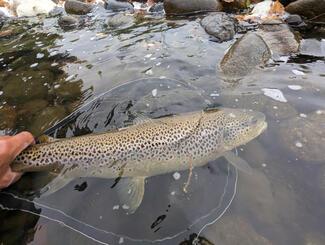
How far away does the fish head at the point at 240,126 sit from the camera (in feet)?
13.7

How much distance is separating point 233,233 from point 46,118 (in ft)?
10.1

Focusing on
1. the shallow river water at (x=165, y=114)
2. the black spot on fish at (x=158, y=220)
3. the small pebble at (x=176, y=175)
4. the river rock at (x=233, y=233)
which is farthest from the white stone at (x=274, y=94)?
the black spot on fish at (x=158, y=220)

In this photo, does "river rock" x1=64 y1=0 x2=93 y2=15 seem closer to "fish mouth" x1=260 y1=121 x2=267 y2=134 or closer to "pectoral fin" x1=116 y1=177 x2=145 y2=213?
"fish mouth" x1=260 y1=121 x2=267 y2=134

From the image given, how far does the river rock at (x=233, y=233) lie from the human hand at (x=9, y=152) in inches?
79.7

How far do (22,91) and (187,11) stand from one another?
5.23 m

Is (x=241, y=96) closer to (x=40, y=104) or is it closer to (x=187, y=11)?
(x=40, y=104)

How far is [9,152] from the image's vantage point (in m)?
3.62

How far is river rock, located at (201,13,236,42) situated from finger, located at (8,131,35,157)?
4761 millimetres

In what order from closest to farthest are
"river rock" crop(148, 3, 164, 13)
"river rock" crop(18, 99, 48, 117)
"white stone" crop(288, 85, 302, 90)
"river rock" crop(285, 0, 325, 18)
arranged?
"white stone" crop(288, 85, 302, 90), "river rock" crop(18, 99, 48, 117), "river rock" crop(285, 0, 325, 18), "river rock" crop(148, 3, 164, 13)

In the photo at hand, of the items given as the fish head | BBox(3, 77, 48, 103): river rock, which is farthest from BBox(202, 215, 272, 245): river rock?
BBox(3, 77, 48, 103): river rock

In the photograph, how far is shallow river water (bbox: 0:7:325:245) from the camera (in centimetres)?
342

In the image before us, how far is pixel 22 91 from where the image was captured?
6.07 m

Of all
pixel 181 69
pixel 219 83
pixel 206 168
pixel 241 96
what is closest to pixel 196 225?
pixel 206 168

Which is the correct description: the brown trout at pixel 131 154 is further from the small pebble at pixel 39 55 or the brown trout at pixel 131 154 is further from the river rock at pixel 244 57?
the small pebble at pixel 39 55
